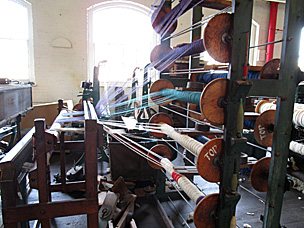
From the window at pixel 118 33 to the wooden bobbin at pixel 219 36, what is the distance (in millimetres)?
4365

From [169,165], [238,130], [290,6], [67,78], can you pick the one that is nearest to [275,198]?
[238,130]

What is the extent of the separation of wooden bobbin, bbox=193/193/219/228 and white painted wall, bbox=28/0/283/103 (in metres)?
4.65

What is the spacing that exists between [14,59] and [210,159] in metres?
5.21

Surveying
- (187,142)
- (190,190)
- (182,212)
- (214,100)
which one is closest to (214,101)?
(214,100)

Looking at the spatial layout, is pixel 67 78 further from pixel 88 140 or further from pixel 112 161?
pixel 88 140

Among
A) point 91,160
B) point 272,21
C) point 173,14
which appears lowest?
point 91,160

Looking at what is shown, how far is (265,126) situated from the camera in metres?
1.05

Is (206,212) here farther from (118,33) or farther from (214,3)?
(118,33)

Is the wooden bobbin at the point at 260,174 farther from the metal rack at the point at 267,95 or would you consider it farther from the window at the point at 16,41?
the window at the point at 16,41

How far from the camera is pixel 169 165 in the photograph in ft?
4.43

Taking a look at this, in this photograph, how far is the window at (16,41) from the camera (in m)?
4.64

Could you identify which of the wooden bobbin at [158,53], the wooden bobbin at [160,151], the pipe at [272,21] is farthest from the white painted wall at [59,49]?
the pipe at [272,21]

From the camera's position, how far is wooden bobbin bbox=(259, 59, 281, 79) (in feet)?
3.37

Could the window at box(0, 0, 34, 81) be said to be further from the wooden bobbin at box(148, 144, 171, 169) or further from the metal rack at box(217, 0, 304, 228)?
the metal rack at box(217, 0, 304, 228)
